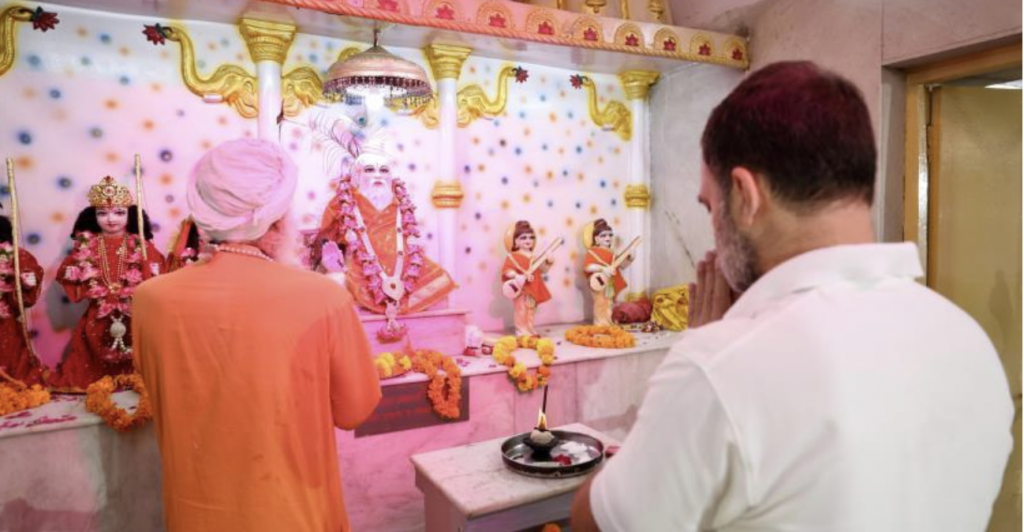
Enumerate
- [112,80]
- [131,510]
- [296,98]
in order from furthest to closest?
1. [296,98]
2. [112,80]
3. [131,510]

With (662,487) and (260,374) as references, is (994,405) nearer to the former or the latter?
(662,487)

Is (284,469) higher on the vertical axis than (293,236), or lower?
lower

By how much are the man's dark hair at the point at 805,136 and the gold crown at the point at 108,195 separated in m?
3.64

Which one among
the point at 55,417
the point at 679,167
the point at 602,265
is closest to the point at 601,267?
the point at 602,265

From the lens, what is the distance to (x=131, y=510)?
11.1ft

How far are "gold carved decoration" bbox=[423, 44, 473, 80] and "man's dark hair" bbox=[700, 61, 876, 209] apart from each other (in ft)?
13.8

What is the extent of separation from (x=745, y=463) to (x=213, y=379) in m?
1.62

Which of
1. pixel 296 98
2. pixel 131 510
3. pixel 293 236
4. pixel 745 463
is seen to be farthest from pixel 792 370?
pixel 296 98

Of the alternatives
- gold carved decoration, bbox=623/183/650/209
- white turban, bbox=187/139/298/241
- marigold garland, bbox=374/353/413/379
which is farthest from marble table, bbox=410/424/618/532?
gold carved decoration, bbox=623/183/650/209

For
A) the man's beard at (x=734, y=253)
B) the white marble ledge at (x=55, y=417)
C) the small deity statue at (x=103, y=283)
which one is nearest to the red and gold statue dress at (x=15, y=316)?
the small deity statue at (x=103, y=283)

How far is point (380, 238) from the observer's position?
4492mm

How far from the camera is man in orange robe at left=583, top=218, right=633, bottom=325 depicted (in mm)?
5332

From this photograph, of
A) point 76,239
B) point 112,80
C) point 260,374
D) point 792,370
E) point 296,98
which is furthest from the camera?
point 296,98

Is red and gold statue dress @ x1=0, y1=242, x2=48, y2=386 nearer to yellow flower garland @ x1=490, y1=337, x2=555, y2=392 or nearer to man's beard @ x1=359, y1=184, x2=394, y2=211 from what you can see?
man's beard @ x1=359, y1=184, x2=394, y2=211
